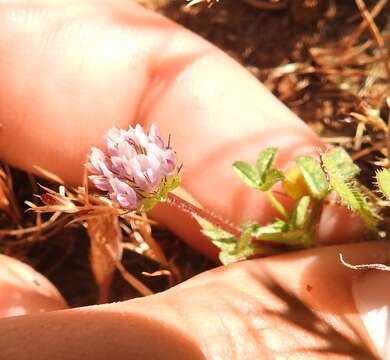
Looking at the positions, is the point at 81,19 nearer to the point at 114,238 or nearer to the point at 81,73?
the point at 81,73

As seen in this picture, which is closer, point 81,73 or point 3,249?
point 81,73

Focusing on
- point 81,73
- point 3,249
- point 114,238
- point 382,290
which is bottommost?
point 3,249

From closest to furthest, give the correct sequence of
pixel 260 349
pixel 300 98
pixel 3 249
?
1. pixel 260 349
2. pixel 3 249
3. pixel 300 98

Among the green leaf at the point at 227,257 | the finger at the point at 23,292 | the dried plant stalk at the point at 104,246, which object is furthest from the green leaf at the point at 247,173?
the finger at the point at 23,292

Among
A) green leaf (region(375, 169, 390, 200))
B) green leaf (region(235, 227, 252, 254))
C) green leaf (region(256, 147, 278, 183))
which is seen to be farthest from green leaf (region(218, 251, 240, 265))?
green leaf (region(375, 169, 390, 200))

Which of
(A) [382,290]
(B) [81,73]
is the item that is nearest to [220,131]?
(B) [81,73]

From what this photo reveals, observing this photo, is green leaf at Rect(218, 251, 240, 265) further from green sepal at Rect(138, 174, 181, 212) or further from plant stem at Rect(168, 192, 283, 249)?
green sepal at Rect(138, 174, 181, 212)

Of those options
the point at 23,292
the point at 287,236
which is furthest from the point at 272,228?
the point at 23,292
